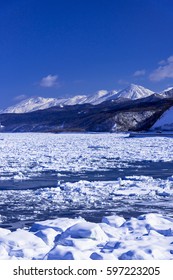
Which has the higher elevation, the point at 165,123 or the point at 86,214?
the point at 165,123

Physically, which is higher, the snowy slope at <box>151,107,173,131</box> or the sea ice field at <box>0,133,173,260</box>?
the snowy slope at <box>151,107,173,131</box>

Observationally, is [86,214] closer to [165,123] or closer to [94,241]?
[94,241]

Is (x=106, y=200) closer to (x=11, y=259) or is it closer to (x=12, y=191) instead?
(x=12, y=191)

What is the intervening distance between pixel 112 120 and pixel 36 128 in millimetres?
69010

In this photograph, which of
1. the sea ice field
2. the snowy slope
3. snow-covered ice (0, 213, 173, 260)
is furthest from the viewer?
the snowy slope

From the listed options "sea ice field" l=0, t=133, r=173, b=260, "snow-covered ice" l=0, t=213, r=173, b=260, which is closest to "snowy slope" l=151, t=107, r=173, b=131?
"sea ice field" l=0, t=133, r=173, b=260

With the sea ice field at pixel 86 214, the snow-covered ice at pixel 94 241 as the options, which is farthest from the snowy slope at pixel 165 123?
the snow-covered ice at pixel 94 241

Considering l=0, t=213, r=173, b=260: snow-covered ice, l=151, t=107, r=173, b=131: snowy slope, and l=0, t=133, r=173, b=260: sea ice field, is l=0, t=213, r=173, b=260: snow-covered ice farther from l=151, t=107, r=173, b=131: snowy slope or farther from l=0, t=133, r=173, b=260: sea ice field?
l=151, t=107, r=173, b=131: snowy slope

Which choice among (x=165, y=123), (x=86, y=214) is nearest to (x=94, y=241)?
(x=86, y=214)

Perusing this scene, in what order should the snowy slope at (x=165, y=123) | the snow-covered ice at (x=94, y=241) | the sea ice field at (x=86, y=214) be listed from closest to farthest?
1. the snow-covered ice at (x=94, y=241)
2. the sea ice field at (x=86, y=214)
3. the snowy slope at (x=165, y=123)

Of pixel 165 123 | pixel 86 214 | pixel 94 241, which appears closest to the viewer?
pixel 94 241

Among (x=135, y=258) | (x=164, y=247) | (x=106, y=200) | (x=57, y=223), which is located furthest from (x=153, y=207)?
(x=135, y=258)

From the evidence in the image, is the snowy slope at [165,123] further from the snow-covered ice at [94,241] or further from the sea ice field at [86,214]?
the snow-covered ice at [94,241]
